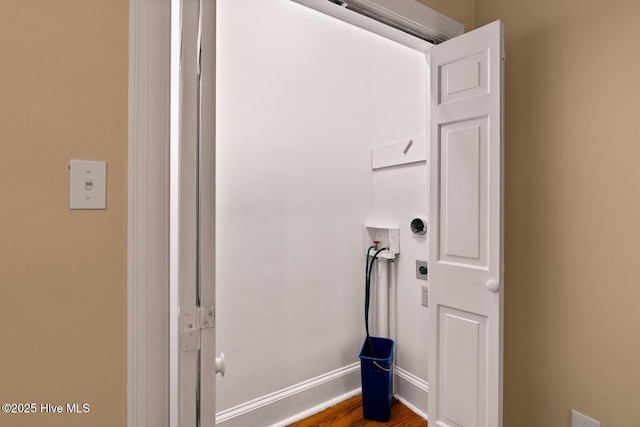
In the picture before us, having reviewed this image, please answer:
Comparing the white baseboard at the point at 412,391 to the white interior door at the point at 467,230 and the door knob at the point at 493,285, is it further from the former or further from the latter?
the door knob at the point at 493,285

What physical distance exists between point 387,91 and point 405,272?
4.22 ft

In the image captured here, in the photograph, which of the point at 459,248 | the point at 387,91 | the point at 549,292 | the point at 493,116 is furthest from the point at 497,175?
the point at 387,91

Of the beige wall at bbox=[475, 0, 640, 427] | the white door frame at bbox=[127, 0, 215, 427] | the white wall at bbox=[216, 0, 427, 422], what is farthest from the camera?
the white wall at bbox=[216, 0, 427, 422]

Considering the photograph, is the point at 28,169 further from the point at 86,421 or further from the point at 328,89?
the point at 328,89

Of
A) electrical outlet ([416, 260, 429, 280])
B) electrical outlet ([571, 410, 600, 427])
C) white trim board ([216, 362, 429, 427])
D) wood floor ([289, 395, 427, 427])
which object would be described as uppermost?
electrical outlet ([416, 260, 429, 280])

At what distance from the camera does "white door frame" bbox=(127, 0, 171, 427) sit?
894 mm

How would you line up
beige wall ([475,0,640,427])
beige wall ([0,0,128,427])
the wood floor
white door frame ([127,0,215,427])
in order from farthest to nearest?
the wood floor, beige wall ([475,0,640,427]), white door frame ([127,0,215,427]), beige wall ([0,0,128,427])

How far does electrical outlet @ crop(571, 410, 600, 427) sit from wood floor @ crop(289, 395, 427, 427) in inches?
37.7

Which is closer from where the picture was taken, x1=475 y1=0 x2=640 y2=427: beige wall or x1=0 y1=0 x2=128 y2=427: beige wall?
x1=0 y1=0 x2=128 y2=427: beige wall

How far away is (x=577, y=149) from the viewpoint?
1.32 m

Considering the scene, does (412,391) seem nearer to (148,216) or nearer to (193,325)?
(193,325)

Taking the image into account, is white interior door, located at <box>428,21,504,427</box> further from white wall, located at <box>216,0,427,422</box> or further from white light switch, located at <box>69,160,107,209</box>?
white light switch, located at <box>69,160,107,209</box>

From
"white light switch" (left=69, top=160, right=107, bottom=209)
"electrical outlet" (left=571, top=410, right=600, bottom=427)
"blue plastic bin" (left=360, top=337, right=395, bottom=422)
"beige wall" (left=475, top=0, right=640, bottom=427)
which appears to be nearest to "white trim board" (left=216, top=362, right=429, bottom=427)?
"blue plastic bin" (left=360, top=337, right=395, bottom=422)

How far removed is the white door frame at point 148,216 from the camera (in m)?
0.89
